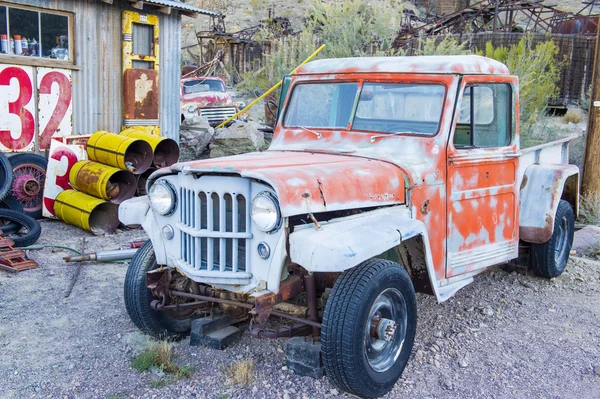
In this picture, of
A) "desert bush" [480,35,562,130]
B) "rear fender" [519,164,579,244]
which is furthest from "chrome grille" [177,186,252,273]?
"desert bush" [480,35,562,130]

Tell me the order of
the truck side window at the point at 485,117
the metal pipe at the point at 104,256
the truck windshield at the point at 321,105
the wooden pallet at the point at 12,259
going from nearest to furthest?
the truck side window at the point at 485,117 → the truck windshield at the point at 321,105 → the wooden pallet at the point at 12,259 → the metal pipe at the point at 104,256

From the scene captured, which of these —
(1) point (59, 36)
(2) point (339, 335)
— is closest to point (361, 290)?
(2) point (339, 335)

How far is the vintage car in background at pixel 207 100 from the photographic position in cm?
1694

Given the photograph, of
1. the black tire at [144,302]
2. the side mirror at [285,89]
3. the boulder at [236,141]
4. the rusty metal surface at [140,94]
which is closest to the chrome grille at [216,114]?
the boulder at [236,141]

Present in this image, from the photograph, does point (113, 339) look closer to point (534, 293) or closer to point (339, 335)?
point (339, 335)

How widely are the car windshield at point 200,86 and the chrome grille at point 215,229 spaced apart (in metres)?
14.1

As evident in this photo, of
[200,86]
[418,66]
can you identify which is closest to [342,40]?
[200,86]

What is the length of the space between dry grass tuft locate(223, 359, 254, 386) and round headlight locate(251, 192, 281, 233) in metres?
0.95

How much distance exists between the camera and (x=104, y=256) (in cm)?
620

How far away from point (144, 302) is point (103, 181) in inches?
141

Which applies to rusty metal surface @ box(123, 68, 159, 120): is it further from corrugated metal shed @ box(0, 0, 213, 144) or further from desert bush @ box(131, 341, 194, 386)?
desert bush @ box(131, 341, 194, 386)

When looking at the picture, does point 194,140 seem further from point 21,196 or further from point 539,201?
point 539,201

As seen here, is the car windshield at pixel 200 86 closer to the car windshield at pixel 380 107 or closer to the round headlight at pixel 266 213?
the car windshield at pixel 380 107

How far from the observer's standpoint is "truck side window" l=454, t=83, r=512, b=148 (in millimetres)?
4555
